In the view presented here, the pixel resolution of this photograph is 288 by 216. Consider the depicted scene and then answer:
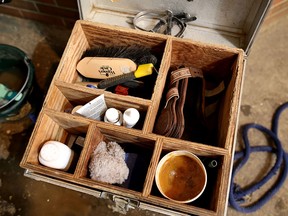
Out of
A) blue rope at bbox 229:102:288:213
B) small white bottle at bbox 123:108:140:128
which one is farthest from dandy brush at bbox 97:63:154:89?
blue rope at bbox 229:102:288:213

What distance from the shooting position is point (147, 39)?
0.83 m

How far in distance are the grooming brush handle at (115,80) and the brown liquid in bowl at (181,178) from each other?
246mm

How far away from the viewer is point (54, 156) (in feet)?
2.33

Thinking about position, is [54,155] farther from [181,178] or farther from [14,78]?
[14,78]

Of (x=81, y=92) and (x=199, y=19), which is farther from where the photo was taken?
(x=199, y=19)

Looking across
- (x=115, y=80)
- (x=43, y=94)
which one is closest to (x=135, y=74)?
(x=115, y=80)

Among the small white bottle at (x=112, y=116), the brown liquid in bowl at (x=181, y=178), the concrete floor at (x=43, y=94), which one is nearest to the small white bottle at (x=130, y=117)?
the small white bottle at (x=112, y=116)

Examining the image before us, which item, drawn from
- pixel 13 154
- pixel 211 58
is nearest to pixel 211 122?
pixel 211 58

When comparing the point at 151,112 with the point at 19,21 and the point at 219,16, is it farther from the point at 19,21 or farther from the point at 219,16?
the point at 19,21

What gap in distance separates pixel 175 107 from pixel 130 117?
5.0 inches

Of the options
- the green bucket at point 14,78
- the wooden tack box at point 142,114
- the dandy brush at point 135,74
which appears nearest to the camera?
the wooden tack box at point 142,114

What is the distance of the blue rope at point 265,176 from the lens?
1.09 m

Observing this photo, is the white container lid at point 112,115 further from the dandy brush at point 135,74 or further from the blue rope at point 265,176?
the blue rope at point 265,176

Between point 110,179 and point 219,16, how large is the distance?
1.77 feet
